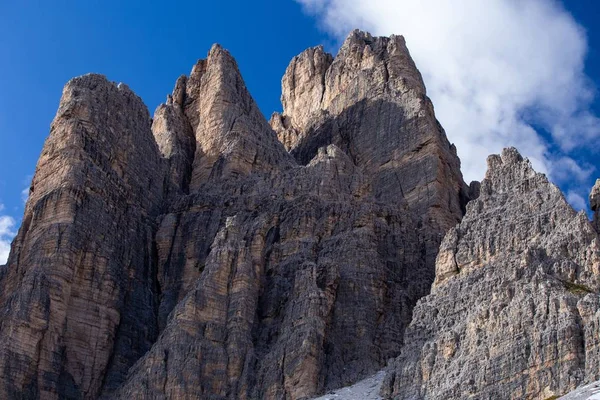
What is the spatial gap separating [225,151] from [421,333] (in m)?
43.3

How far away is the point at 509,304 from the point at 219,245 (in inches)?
1192

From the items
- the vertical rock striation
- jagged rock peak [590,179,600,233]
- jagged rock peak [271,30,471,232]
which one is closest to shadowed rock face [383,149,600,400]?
jagged rock peak [590,179,600,233]

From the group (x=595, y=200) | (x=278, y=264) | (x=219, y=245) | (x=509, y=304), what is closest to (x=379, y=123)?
(x=278, y=264)

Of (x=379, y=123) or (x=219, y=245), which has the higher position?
(x=379, y=123)

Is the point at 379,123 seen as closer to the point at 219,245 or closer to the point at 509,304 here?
the point at 219,245

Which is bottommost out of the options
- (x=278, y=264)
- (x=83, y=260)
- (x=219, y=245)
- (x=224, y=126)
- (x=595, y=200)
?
(x=83, y=260)

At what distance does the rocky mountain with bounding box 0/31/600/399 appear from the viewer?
100 m

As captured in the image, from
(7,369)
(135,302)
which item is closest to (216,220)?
(135,302)

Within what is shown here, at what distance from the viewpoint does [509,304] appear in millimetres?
99000

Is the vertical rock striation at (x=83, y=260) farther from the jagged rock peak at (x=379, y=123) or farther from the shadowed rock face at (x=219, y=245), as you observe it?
the jagged rock peak at (x=379, y=123)

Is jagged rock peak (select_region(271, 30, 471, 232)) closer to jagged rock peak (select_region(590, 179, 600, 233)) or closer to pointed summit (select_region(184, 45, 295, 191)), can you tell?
pointed summit (select_region(184, 45, 295, 191))

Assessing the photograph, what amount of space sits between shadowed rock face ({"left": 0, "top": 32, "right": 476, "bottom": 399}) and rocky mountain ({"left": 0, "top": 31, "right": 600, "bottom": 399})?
193mm

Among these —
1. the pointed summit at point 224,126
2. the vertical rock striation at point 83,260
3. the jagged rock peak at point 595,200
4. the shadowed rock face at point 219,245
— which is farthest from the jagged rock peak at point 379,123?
the jagged rock peak at point 595,200

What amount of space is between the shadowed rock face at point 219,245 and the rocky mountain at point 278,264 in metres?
0.19
